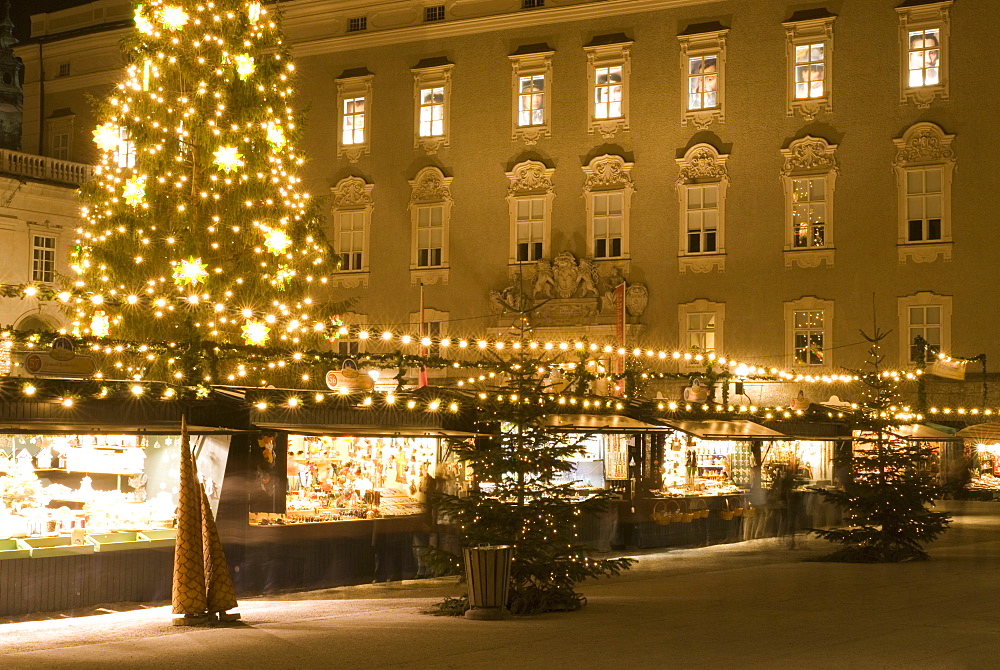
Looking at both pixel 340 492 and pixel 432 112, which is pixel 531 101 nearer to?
pixel 432 112

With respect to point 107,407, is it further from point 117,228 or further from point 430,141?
point 430,141

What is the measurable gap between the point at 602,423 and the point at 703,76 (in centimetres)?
1739

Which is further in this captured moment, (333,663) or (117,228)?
(117,228)

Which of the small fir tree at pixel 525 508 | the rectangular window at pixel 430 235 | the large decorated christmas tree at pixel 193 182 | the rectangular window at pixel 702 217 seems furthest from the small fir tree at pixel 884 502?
the rectangular window at pixel 430 235

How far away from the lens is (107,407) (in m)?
15.2

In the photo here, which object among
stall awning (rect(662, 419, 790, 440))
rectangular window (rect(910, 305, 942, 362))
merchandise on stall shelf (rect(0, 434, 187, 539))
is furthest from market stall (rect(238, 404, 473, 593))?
rectangular window (rect(910, 305, 942, 362))

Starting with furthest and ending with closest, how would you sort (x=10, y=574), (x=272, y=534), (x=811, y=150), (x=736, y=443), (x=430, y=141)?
(x=430, y=141), (x=811, y=150), (x=736, y=443), (x=272, y=534), (x=10, y=574)

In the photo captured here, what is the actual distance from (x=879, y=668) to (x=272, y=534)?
29.0 feet

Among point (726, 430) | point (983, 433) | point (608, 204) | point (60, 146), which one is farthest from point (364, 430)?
point (60, 146)

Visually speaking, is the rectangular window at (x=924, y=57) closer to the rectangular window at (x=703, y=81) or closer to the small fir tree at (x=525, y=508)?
the rectangular window at (x=703, y=81)

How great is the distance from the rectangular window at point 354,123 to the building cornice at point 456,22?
1763 mm

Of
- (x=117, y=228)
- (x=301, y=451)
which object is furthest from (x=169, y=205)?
(x=301, y=451)

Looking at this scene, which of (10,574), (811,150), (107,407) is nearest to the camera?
(10,574)

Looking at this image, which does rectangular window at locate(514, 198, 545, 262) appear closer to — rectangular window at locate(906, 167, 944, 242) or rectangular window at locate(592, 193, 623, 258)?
rectangular window at locate(592, 193, 623, 258)
